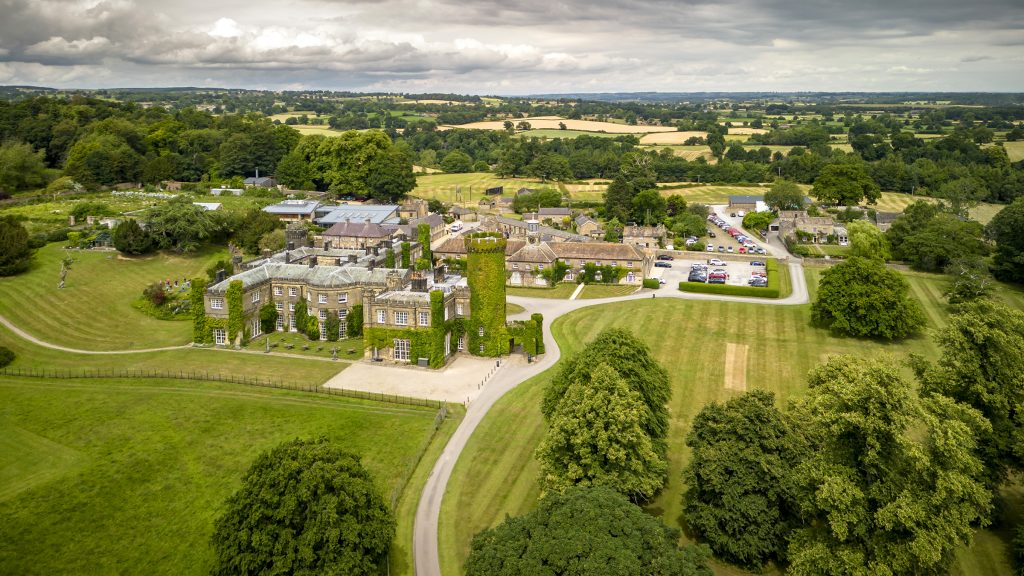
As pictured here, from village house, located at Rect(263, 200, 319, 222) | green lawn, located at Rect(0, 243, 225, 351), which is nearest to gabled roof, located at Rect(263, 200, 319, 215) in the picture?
village house, located at Rect(263, 200, 319, 222)

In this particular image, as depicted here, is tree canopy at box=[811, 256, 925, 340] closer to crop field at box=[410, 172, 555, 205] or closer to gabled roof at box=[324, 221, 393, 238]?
gabled roof at box=[324, 221, 393, 238]

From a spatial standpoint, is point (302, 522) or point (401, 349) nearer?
point (302, 522)

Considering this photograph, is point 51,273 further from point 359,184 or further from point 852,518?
point 852,518

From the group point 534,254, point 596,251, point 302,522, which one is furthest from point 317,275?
point 302,522

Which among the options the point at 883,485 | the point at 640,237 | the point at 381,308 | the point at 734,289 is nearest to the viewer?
the point at 883,485

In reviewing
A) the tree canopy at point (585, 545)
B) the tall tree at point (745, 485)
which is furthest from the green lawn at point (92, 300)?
the tall tree at point (745, 485)

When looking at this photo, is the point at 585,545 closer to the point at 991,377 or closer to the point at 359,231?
the point at 991,377

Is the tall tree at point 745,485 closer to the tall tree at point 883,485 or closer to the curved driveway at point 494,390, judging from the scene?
the tall tree at point 883,485
